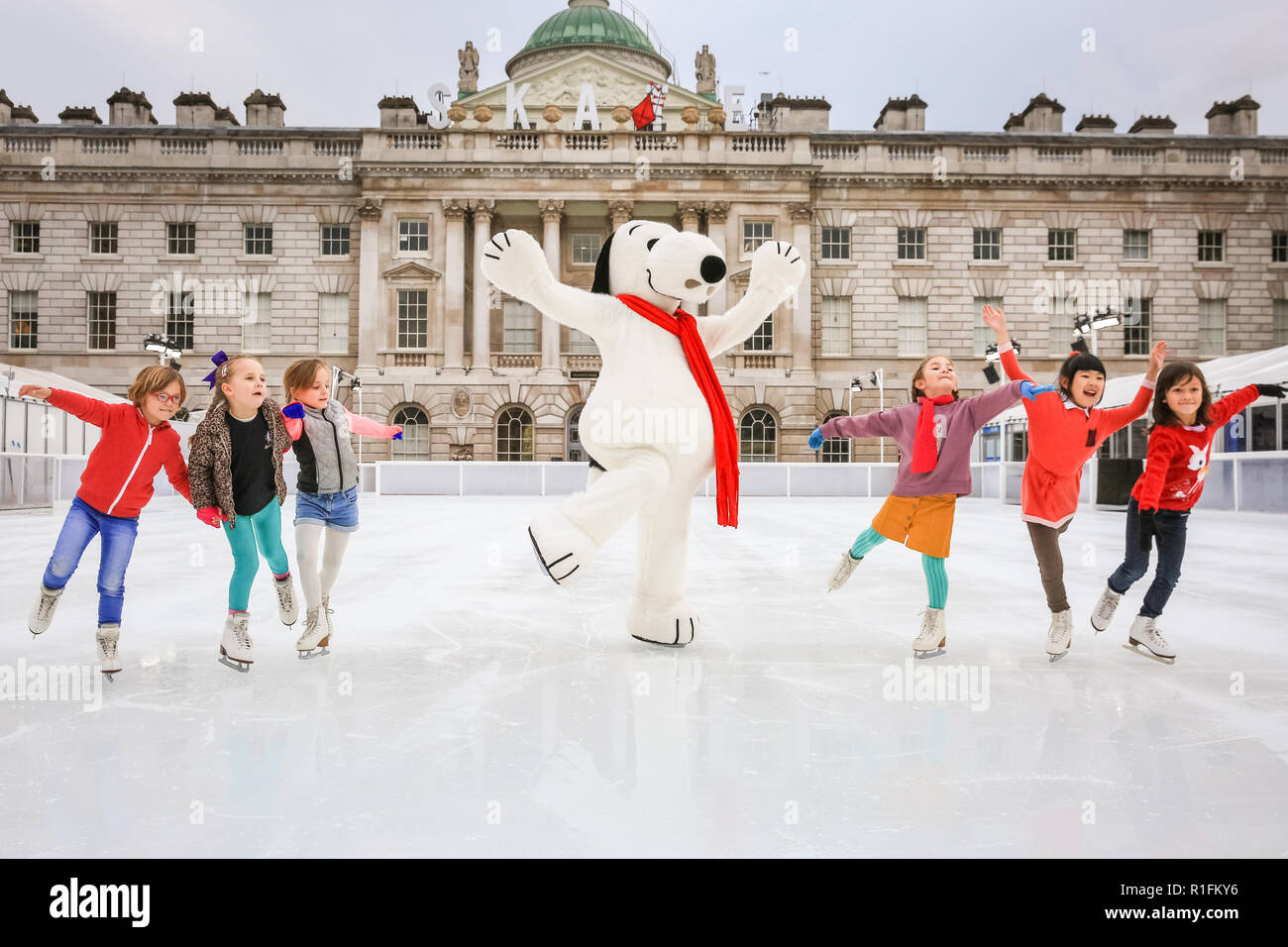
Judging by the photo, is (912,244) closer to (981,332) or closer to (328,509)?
(981,332)

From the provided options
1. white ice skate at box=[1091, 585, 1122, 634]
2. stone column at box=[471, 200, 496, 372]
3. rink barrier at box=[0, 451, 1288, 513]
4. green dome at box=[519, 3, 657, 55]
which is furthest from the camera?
green dome at box=[519, 3, 657, 55]

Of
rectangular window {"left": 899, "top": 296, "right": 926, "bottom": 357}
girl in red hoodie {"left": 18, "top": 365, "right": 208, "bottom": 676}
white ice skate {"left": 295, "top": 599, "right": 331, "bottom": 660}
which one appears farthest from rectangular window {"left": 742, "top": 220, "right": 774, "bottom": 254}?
girl in red hoodie {"left": 18, "top": 365, "right": 208, "bottom": 676}

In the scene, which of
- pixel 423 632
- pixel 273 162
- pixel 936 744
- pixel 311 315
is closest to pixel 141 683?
pixel 423 632

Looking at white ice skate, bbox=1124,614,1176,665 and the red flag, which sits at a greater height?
the red flag

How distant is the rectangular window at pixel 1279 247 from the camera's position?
1073 inches

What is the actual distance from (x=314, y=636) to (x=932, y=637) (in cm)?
263

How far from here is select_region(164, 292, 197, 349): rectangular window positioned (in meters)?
27.0

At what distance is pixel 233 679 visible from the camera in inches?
125

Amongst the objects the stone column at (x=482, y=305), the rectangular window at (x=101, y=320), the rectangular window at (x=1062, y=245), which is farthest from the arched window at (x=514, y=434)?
the rectangular window at (x=1062, y=245)

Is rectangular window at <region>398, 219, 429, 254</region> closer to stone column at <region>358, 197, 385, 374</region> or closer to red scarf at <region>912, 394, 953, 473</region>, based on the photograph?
stone column at <region>358, 197, 385, 374</region>

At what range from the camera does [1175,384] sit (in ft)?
11.6

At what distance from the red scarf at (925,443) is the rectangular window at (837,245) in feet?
81.9

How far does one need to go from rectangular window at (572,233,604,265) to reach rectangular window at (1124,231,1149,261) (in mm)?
17067
